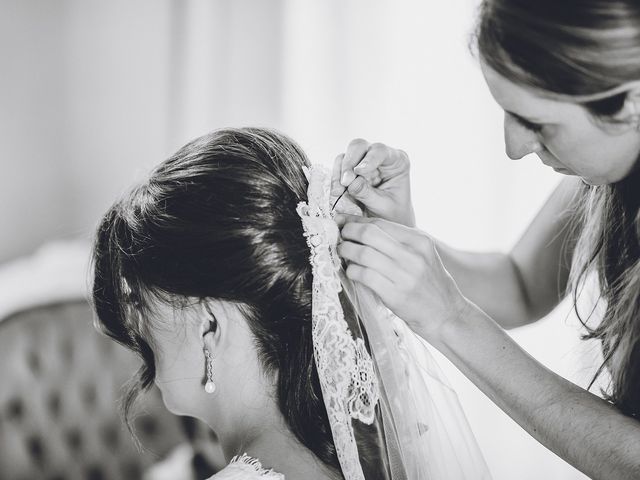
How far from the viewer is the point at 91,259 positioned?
1.20 metres

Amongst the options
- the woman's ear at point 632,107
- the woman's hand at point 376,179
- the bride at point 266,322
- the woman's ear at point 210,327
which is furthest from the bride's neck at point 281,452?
the woman's ear at point 632,107

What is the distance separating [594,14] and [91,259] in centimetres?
84

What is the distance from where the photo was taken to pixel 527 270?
1560mm

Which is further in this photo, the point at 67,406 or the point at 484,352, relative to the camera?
the point at 67,406

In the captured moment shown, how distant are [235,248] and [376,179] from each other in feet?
1.18

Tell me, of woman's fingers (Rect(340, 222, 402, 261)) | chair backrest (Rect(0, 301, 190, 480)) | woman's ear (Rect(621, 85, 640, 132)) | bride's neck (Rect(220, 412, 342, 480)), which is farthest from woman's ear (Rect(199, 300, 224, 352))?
chair backrest (Rect(0, 301, 190, 480))

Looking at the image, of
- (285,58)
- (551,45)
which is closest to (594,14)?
(551,45)

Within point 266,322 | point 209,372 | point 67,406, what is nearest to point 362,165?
point 266,322

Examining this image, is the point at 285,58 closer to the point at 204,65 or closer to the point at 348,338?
the point at 204,65

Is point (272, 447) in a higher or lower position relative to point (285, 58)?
lower

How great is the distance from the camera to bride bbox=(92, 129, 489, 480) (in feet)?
3.34

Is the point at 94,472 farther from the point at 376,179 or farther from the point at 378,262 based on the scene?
the point at 378,262

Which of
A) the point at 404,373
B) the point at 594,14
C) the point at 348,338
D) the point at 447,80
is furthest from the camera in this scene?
the point at 447,80

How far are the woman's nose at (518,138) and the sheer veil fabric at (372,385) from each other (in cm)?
27
